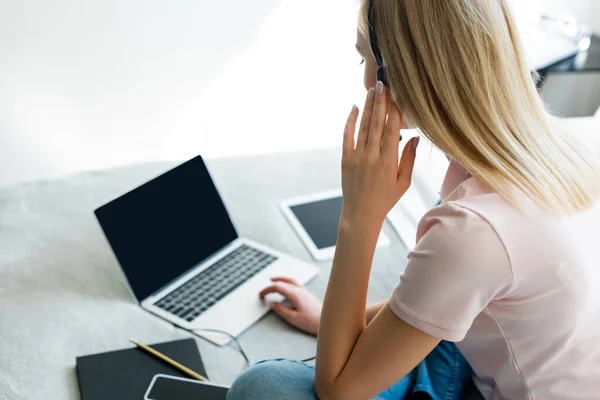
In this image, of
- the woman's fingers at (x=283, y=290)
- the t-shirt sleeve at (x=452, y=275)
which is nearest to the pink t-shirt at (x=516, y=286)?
the t-shirt sleeve at (x=452, y=275)

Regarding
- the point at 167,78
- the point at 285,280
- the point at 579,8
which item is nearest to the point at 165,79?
the point at 167,78

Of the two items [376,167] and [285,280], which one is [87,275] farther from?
[376,167]

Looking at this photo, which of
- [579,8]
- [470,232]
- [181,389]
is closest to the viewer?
[470,232]

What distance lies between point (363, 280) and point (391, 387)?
220 millimetres

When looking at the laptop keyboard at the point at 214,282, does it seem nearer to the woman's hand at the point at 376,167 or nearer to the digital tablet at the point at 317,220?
the digital tablet at the point at 317,220

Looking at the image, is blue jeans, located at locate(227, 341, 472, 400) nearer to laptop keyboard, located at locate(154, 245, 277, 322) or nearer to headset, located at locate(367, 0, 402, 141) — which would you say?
laptop keyboard, located at locate(154, 245, 277, 322)

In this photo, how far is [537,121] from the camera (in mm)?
914

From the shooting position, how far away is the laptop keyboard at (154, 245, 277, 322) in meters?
1.23

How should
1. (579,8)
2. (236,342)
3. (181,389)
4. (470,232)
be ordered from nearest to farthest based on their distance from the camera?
(470,232) < (181,389) < (236,342) < (579,8)

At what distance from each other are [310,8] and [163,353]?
6.06 feet

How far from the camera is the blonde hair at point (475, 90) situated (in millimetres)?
863

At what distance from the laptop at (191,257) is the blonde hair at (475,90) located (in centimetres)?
52

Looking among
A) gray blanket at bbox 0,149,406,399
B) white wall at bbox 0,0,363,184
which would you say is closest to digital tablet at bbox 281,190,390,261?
gray blanket at bbox 0,149,406,399

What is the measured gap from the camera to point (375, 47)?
3.02ft
